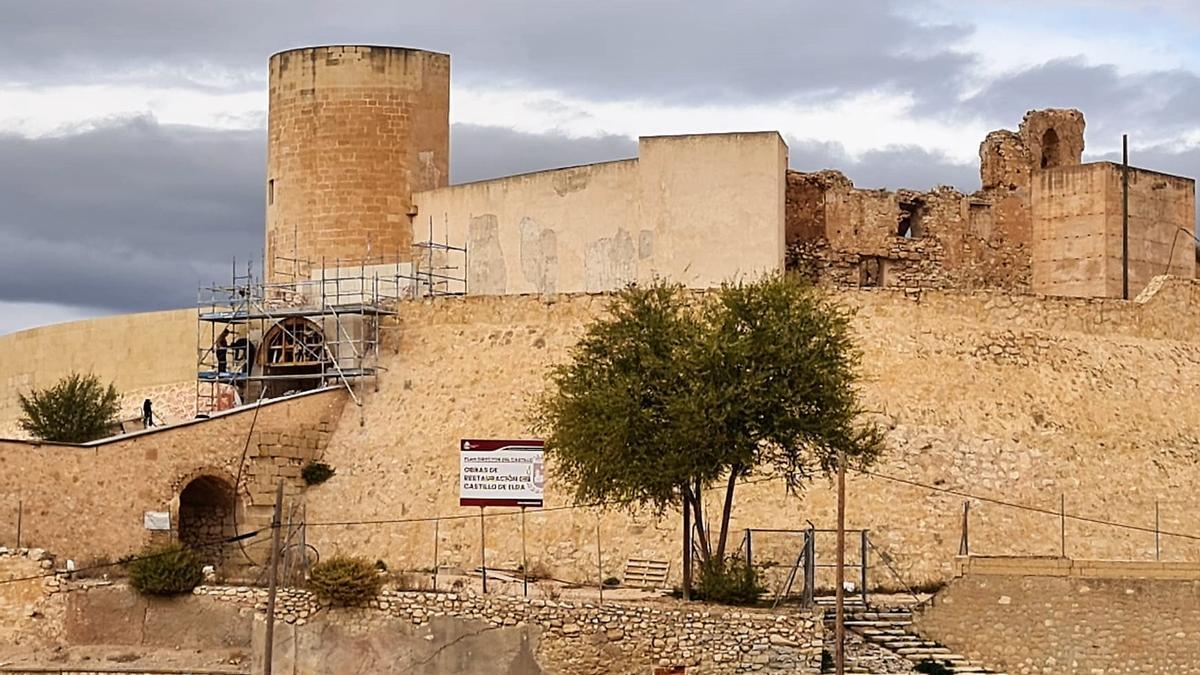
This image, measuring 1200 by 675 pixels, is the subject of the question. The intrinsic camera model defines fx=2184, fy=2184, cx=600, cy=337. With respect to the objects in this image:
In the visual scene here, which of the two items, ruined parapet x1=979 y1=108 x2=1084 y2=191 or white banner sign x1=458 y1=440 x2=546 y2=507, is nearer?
white banner sign x1=458 y1=440 x2=546 y2=507

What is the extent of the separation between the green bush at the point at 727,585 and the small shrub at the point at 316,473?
8.06 m

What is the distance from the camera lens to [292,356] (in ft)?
123

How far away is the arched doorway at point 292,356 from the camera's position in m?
36.8

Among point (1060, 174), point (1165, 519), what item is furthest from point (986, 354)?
point (1060, 174)

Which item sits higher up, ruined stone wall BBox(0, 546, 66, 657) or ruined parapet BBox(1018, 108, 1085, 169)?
ruined parapet BBox(1018, 108, 1085, 169)

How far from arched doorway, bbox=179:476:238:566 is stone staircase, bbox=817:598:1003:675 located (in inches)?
396

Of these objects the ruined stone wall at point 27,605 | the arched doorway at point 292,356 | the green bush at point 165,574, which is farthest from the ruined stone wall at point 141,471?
the arched doorway at point 292,356

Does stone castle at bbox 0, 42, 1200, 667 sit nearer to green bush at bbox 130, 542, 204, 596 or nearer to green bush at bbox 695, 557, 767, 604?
green bush at bbox 130, 542, 204, 596

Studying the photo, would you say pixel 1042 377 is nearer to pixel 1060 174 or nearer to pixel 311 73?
pixel 1060 174

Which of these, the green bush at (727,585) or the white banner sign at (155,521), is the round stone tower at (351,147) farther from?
the green bush at (727,585)

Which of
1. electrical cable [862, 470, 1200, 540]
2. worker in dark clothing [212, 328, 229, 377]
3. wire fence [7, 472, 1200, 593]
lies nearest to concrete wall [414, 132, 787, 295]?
worker in dark clothing [212, 328, 229, 377]

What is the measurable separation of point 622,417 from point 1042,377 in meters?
8.45

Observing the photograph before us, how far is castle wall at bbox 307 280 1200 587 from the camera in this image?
31.5 m

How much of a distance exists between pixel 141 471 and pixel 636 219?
9.24 metres
